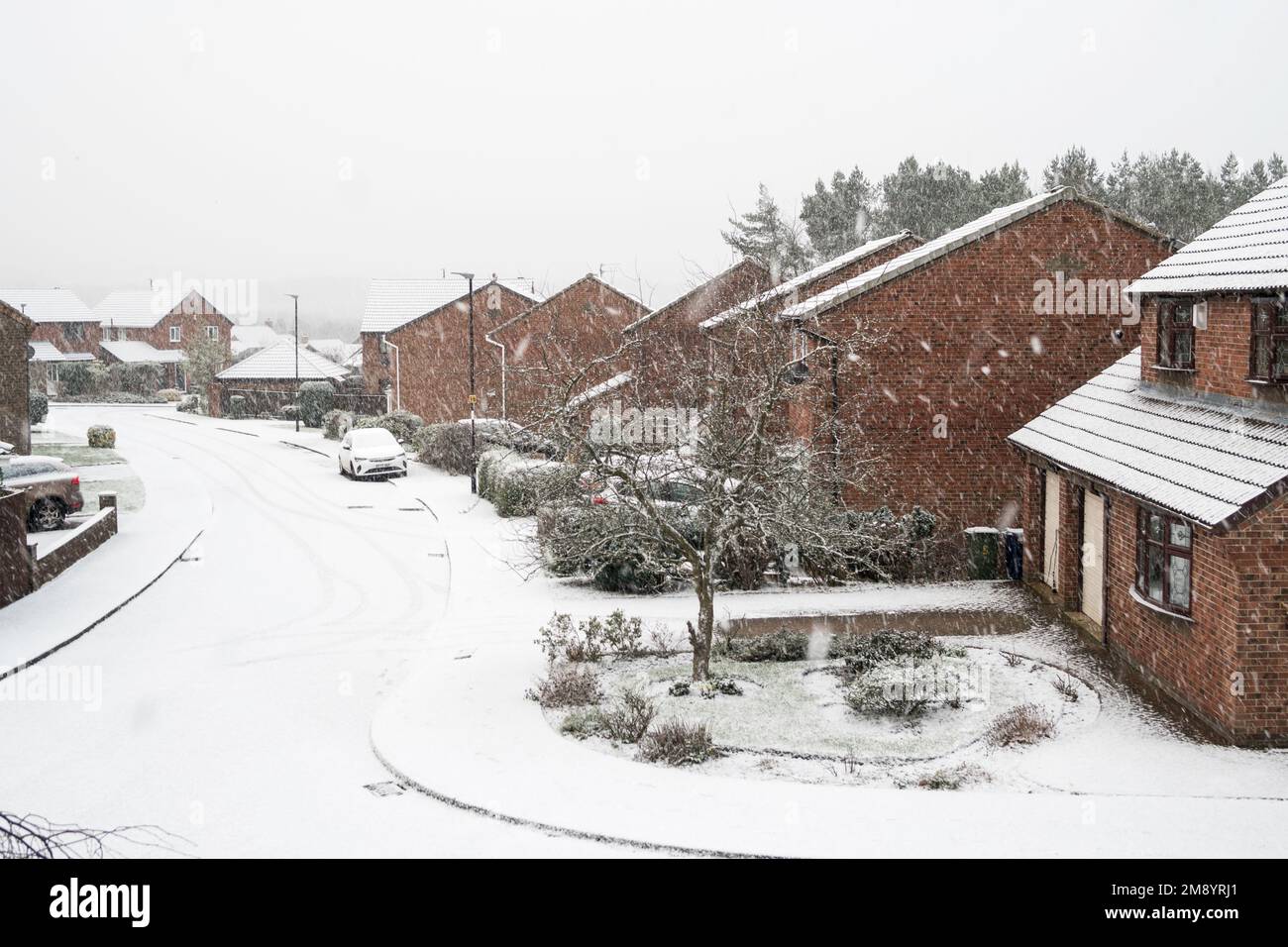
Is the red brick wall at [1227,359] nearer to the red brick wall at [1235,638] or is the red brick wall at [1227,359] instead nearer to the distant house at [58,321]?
the red brick wall at [1235,638]

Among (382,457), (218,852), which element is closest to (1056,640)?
(218,852)

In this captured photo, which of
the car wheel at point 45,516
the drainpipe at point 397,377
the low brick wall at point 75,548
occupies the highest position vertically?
the drainpipe at point 397,377

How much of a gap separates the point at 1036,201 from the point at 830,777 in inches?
568

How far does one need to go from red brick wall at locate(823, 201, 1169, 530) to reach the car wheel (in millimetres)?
18630

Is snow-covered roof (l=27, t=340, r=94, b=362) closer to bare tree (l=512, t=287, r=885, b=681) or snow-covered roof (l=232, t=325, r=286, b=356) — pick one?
snow-covered roof (l=232, t=325, r=286, b=356)

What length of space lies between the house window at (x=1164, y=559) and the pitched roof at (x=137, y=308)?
321 ft

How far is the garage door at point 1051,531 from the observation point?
1856 cm

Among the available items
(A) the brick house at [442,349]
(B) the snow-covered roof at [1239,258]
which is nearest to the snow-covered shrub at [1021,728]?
(B) the snow-covered roof at [1239,258]

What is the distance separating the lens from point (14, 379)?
34.9 meters

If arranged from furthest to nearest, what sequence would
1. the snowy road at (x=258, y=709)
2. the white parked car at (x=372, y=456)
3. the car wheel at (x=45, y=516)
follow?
1. the white parked car at (x=372, y=456)
2. the car wheel at (x=45, y=516)
3. the snowy road at (x=258, y=709)

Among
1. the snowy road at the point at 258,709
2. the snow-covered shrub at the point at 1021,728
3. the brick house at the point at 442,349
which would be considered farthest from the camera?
the brick house at the point at 442,349

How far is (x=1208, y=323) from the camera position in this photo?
1431 centimetres

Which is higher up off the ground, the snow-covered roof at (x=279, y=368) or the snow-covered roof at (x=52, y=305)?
the snow-covered roof at (x=52, y=305)

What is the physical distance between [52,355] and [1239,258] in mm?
82745
